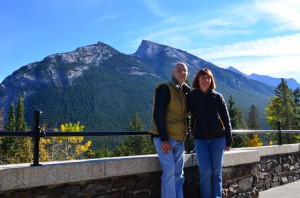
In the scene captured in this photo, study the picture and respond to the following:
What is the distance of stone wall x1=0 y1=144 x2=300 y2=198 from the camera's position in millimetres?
3547

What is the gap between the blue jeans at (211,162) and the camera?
5.06 meters

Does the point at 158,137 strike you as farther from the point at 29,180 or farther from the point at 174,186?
the point at 29,180

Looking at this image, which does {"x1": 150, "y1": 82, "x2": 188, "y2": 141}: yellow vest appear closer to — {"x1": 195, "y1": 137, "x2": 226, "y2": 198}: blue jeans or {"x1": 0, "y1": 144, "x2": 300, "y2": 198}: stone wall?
{"x1": 0, "y1": 144, "x2": 300, "y2": 198}: stone wall

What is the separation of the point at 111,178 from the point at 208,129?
1.45m

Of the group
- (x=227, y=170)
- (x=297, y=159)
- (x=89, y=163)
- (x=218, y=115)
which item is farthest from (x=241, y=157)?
(x=297, y=159)

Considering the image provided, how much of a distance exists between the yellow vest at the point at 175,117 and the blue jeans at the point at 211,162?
25.1 inches

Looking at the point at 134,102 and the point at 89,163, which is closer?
the point at 89,163

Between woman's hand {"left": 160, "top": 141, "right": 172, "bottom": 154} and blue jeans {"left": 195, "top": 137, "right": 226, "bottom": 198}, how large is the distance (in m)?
0.76

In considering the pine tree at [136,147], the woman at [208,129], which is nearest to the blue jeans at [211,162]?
the woman at [208,129]

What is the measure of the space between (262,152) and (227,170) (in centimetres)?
284

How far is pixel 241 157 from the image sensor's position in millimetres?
6293

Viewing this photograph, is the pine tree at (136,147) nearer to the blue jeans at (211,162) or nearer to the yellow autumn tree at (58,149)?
the yellow autumn tree at (58,149)

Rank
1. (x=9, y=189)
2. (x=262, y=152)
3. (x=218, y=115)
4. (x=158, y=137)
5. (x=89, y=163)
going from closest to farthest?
1. (x=9, y=189)
2. (x=89, y=163)
3. (x=158, y=137)
4. (x=218, y=115)
5. (x=262, y=152)

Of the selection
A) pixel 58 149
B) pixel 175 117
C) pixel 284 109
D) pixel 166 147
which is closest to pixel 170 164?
pixel 166 147
